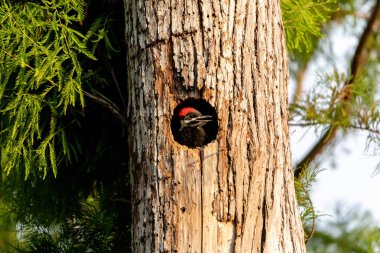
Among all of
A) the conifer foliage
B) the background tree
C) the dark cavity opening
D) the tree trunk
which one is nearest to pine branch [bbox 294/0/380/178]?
the background tree

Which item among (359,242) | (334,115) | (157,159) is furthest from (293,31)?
(359,242)

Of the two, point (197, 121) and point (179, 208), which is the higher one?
point (197, 121)

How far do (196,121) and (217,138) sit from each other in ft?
0.61

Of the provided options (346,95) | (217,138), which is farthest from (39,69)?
(346,95)

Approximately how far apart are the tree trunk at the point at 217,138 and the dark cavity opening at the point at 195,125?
7cm

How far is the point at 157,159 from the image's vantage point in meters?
3.43

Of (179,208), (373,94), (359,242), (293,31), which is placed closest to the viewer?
(179,208)

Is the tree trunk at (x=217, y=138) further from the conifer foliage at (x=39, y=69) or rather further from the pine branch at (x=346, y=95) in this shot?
the pine branch at (x=346, y=95)

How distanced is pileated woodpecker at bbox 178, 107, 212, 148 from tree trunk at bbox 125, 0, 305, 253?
166 mm

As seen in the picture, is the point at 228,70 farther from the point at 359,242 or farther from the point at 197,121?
the point at 359,242

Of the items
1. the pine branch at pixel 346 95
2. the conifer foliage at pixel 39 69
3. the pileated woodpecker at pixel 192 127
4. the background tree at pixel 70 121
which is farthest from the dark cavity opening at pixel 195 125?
the pine branch at pixel 346 95

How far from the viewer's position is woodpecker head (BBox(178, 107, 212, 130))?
359 cm

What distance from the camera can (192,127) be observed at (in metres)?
3.68

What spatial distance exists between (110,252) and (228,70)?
145 cm
